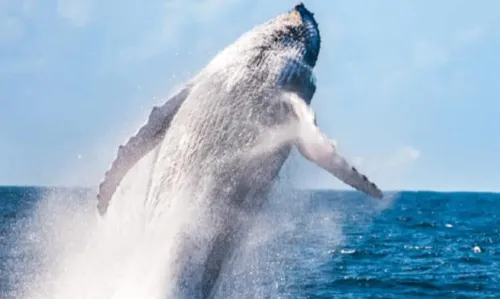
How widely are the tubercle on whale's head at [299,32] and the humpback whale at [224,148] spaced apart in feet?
0.17

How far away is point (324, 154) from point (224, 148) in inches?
51.8

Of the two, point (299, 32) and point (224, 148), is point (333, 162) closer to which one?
point (224, 148)

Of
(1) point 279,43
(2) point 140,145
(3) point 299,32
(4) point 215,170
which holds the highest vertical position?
(3) point 299,32

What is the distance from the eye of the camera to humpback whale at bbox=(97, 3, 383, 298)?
30.4 ft

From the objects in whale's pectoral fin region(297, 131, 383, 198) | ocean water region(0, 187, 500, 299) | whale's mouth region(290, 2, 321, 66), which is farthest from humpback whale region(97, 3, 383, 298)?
ocean water region(0, 187, 500, 299)

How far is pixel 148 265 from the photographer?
925 cm

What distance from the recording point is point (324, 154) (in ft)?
30.2

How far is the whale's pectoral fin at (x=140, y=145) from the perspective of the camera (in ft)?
33.4

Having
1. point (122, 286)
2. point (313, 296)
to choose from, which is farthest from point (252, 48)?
point (313, 296)

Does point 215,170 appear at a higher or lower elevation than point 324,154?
lower

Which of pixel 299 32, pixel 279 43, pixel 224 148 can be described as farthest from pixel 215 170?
pixel 299 32

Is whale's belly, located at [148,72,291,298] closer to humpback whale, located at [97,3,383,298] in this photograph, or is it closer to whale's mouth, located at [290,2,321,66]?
humpback whale, located at [97,3,383,298]

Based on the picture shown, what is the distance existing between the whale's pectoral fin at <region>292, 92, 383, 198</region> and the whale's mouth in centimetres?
129

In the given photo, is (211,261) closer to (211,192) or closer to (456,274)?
(211,192)
